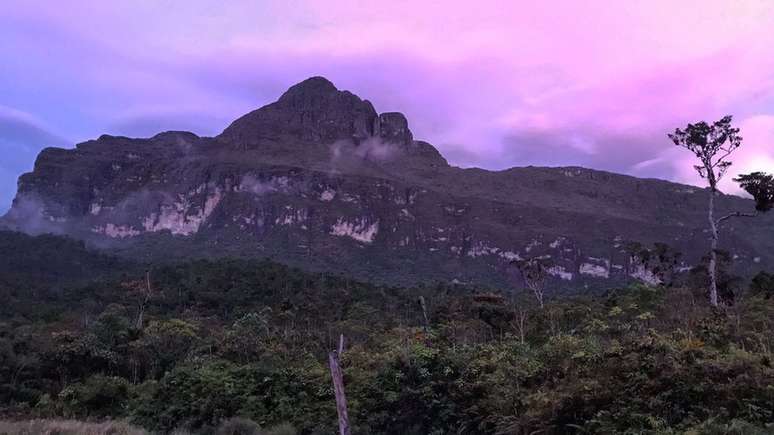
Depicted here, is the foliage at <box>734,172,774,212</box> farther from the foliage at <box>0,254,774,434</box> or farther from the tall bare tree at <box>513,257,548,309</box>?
the tall bare tree at <box>513,257,548,309</box>

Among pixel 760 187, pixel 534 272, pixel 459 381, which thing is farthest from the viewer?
pixel 534 272

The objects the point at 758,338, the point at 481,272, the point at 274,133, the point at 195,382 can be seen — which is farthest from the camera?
the point at 274,133

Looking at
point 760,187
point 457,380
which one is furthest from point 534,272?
point 457,380

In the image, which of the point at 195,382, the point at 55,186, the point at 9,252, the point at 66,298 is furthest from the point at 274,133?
the point at 195,382

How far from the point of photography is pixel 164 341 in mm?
28672

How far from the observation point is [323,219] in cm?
16212

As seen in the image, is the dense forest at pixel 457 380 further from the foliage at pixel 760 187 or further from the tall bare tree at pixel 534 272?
the tall bare tree at pixel 534 272

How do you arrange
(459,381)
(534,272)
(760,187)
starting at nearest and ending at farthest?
(459,381), (760,187), (534,272)

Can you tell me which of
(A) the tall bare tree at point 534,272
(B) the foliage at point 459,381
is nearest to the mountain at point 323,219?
(A) the tall bare tree at point 534,272

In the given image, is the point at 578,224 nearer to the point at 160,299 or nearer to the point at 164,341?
the point at 160,299

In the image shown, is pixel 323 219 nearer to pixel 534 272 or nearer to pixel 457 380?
pixel 534 272

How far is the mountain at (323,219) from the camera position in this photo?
154 meters

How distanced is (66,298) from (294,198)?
103 metres

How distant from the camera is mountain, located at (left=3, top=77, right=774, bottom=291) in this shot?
154 meters
